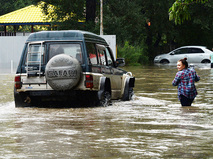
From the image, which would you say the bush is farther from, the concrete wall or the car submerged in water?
the car submerged in water

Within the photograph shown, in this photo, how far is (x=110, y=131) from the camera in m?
9.26

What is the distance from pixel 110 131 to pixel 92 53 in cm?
436

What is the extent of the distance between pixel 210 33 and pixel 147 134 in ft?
173

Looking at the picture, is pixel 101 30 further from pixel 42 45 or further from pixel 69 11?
pixel 42 45

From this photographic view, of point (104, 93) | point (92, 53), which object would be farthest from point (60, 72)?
point (104, 93)

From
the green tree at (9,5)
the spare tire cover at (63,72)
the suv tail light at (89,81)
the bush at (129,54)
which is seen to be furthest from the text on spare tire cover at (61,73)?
the green tree at (9,5)

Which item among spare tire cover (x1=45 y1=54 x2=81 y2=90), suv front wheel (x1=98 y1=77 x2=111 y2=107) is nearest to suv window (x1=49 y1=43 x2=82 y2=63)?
spare tire cover (x1=45 y1=54 x2=81 y2=90)

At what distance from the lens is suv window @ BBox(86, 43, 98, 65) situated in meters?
13.0

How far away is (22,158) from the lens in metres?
6.94

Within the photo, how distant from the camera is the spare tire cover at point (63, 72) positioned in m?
12.5

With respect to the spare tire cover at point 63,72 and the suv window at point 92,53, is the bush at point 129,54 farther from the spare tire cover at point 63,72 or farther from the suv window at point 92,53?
the spare tire cover at point 63,72

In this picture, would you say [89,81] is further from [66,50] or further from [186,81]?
[186,81]

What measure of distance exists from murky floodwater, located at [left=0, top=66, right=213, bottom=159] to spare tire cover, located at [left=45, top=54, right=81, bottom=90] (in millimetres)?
610

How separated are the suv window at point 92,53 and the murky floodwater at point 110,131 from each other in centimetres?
114
